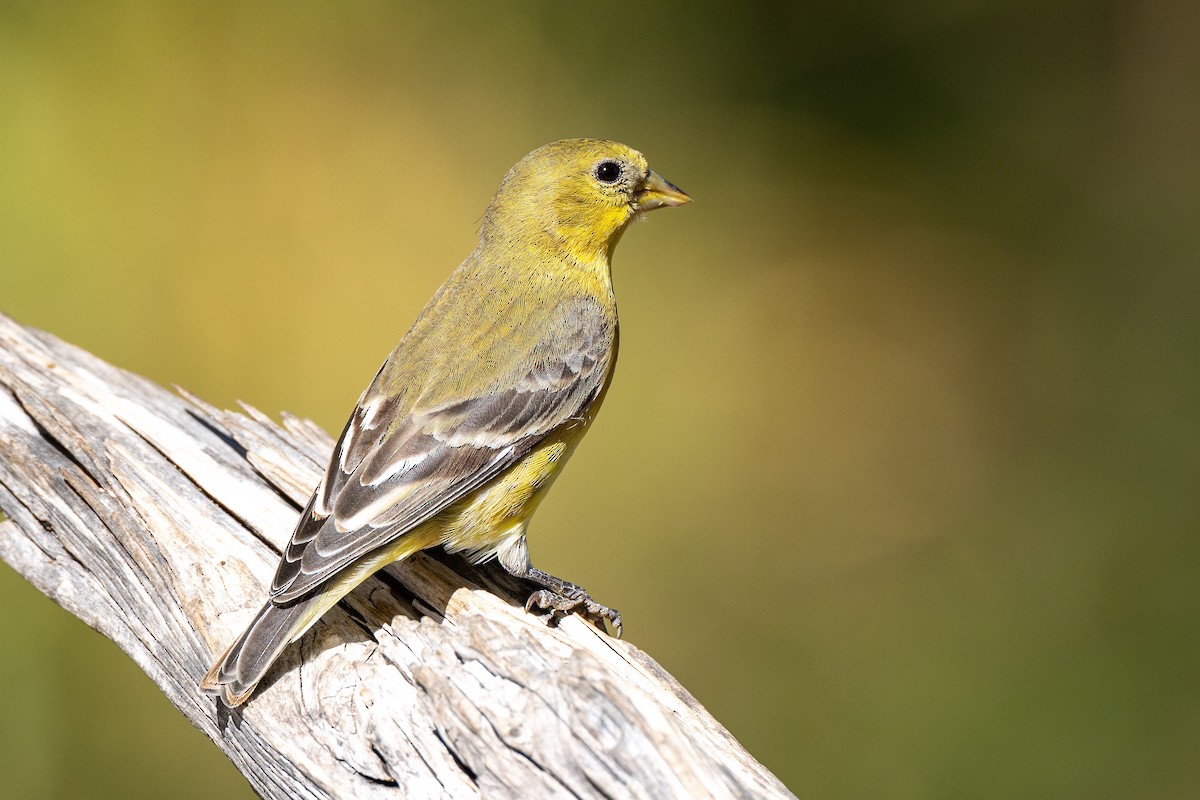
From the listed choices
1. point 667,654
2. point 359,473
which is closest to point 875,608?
point 667,654

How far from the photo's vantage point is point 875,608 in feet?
20.9

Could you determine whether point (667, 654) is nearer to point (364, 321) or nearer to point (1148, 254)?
point (364, 321)

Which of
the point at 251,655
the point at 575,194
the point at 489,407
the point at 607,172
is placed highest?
the point at 607,172

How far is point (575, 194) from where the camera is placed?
4.30 m

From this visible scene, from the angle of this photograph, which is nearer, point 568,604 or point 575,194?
point 568,604

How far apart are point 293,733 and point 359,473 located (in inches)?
31.4

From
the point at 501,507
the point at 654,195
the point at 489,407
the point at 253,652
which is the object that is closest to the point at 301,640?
the point at 253,652

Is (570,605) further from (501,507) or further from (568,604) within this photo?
(501,507)

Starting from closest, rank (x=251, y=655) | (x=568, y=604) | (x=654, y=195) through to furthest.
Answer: (x=251, y=655)
(x=568, y=604)
(x=654, y=195)

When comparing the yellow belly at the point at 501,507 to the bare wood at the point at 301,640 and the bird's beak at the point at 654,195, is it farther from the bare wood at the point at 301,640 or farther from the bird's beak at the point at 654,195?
the bird's beak at the point at 654,195

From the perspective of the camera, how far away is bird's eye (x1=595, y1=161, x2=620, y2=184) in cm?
430

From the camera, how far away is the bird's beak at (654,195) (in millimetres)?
4414

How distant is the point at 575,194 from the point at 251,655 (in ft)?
7.06

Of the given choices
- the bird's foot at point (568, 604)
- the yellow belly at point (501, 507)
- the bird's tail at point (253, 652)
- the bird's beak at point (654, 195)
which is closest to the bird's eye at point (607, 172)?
the bird's beak at point (654, 195)
